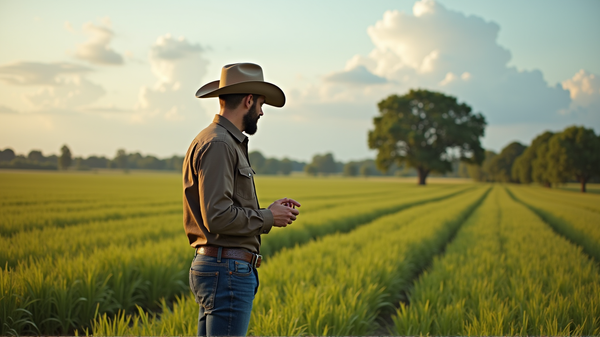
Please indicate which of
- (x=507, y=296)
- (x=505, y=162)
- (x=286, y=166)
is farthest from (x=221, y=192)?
(x=286, y=166)

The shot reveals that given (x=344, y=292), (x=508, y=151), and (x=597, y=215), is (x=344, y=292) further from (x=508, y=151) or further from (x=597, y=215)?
(x=508, y=151)

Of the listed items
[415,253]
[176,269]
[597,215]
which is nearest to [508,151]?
[597,215]

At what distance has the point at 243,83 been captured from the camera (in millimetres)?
2301

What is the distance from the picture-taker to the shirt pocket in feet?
7.40

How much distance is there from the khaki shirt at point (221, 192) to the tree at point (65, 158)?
1388 cm

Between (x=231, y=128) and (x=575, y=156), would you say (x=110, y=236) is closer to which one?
(x=231, y=128)

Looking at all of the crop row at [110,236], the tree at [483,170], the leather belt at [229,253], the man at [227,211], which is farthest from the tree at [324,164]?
the leather belt at [229,253]

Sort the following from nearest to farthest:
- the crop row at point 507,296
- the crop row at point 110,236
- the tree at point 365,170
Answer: the crop row at point 507,296, the crop row at point 110,236, the tree at point 365,170

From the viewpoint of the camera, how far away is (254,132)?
238 centimetres

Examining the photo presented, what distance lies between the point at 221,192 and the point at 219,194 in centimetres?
2

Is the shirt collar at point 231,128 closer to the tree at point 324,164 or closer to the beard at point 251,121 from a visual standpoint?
the beard at point 251,121

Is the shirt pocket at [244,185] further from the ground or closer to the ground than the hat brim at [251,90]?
closer to the ground

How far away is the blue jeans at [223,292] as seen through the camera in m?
2.17

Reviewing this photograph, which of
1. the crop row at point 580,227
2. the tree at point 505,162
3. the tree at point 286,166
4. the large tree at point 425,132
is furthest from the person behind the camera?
the tree at point 286,166
